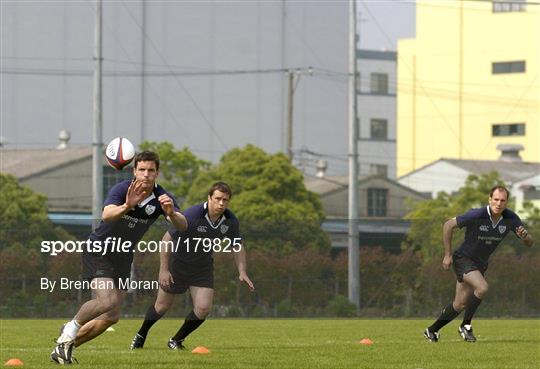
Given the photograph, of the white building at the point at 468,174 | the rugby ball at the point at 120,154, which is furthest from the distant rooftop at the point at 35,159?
the rugby ball at the point at 120,154

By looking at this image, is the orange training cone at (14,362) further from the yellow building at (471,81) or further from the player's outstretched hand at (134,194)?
the yellow building at (471,81)

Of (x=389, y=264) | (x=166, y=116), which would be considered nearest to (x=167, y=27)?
(x=166, y=116)

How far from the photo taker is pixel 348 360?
14672mm

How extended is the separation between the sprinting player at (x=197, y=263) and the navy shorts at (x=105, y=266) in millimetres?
1874

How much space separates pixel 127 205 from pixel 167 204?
348 millimetres

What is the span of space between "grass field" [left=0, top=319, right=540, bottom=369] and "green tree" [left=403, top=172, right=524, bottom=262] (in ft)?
19.7

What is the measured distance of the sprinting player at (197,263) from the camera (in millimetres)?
16016

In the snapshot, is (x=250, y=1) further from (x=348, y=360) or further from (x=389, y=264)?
(x=348, y=360)

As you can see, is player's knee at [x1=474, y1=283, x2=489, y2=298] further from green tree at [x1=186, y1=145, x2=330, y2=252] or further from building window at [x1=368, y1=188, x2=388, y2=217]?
building window at [x1=368, y1=188, x2=388, y2=217]

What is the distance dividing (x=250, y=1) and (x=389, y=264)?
44316mm

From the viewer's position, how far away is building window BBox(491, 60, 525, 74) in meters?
84.1

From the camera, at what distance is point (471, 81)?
85875 millimetres

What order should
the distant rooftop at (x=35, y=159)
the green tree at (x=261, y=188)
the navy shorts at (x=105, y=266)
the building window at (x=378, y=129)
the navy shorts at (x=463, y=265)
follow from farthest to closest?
1. the building window at (x=378, y=129)
2. the distant rooftop at (x=35, y=159)
3. the green tree at (x=261, y=188)
4. the navy shorts at (x=463, y=265)
5. the navy shorts at (x=105, y=266)

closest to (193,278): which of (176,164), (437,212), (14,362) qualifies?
(14,362)
